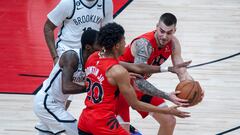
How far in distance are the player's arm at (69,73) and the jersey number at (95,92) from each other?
1.14 ft

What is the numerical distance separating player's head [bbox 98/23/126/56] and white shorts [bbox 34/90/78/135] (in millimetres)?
974

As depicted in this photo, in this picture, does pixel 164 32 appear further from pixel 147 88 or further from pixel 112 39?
pixel 112 39

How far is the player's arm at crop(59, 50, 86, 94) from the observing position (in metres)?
5.64

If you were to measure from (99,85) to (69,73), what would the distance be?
1.72 feet

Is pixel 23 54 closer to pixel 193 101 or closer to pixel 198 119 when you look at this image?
pixel 198 119

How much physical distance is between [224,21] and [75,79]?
639 cm

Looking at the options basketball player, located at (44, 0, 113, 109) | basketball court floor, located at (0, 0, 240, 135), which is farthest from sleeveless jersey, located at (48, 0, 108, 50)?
basketball court floor, located at (0, 0, 240, 135)

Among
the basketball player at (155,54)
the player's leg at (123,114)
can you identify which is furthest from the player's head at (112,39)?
the player's leg at (123,114)

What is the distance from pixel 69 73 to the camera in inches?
222

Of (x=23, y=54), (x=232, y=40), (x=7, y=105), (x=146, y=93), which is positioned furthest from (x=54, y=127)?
(x=232, y=40)

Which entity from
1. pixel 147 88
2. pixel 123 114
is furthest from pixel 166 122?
pixel 147 88

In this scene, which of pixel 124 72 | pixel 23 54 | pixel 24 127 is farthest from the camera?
pixel 23 54

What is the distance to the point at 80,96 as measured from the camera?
28.0 ft

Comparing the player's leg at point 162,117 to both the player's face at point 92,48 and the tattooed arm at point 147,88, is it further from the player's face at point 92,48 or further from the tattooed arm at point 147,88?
the player's face at point 92,48
